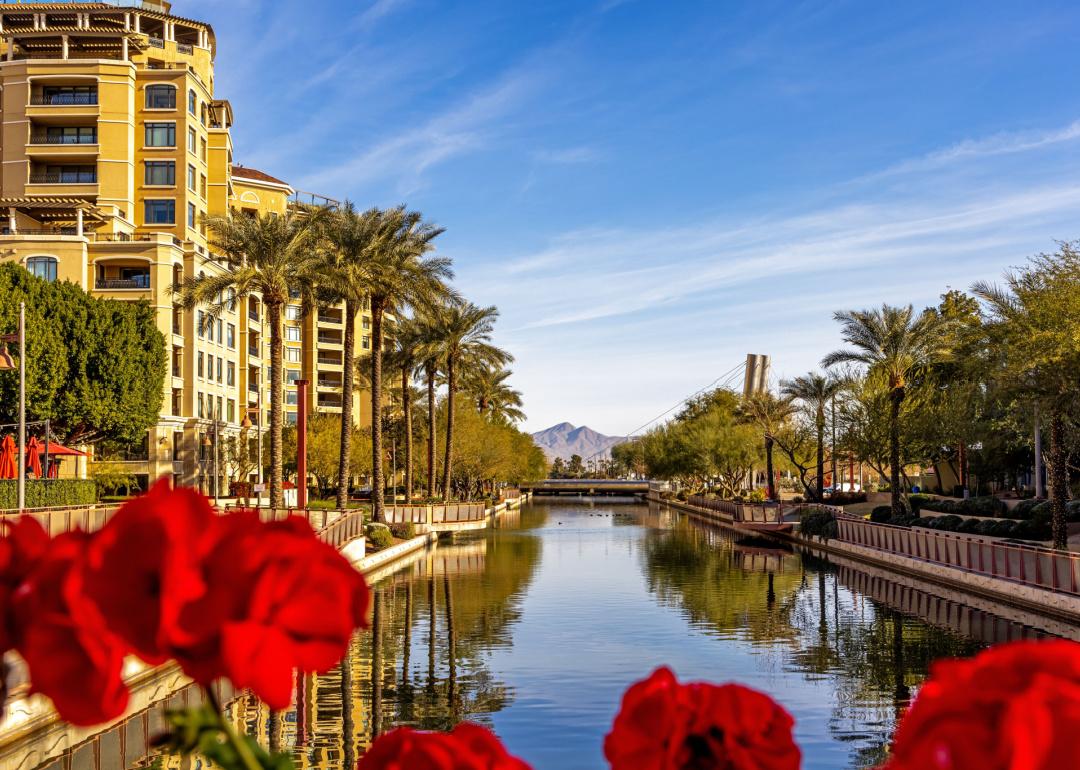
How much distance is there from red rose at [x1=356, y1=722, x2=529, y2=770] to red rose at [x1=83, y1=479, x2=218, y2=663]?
55 cm

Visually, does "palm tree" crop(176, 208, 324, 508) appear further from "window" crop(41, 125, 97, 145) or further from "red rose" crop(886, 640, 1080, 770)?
"red rose" crop(886, 640, 1080, 770)

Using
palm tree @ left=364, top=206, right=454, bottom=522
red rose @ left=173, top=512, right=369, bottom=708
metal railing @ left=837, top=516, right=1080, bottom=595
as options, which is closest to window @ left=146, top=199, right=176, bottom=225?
Result: palm tree @ left=364, top=206, right=454, bottom=522

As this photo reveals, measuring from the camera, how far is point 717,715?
206 centimetres

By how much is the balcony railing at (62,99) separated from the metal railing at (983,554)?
57.2 m

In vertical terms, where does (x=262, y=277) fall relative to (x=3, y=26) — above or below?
below

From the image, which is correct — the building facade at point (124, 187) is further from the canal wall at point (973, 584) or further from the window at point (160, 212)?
the canal wall at point (973, 584)

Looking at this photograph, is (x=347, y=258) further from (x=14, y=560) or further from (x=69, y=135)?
(x=14, y=560)

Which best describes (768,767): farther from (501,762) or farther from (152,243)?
(152,243)

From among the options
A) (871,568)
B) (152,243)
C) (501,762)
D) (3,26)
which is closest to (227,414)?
(152,243)

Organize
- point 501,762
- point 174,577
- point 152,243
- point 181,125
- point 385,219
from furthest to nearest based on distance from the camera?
point 181,125
point 152,243
point 385,219
point 501,762
point 174,577

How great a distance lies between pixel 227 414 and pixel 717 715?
80.9 metres

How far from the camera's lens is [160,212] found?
7456cm

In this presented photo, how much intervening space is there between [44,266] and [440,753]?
69.5 m

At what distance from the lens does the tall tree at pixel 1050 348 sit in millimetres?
30156
